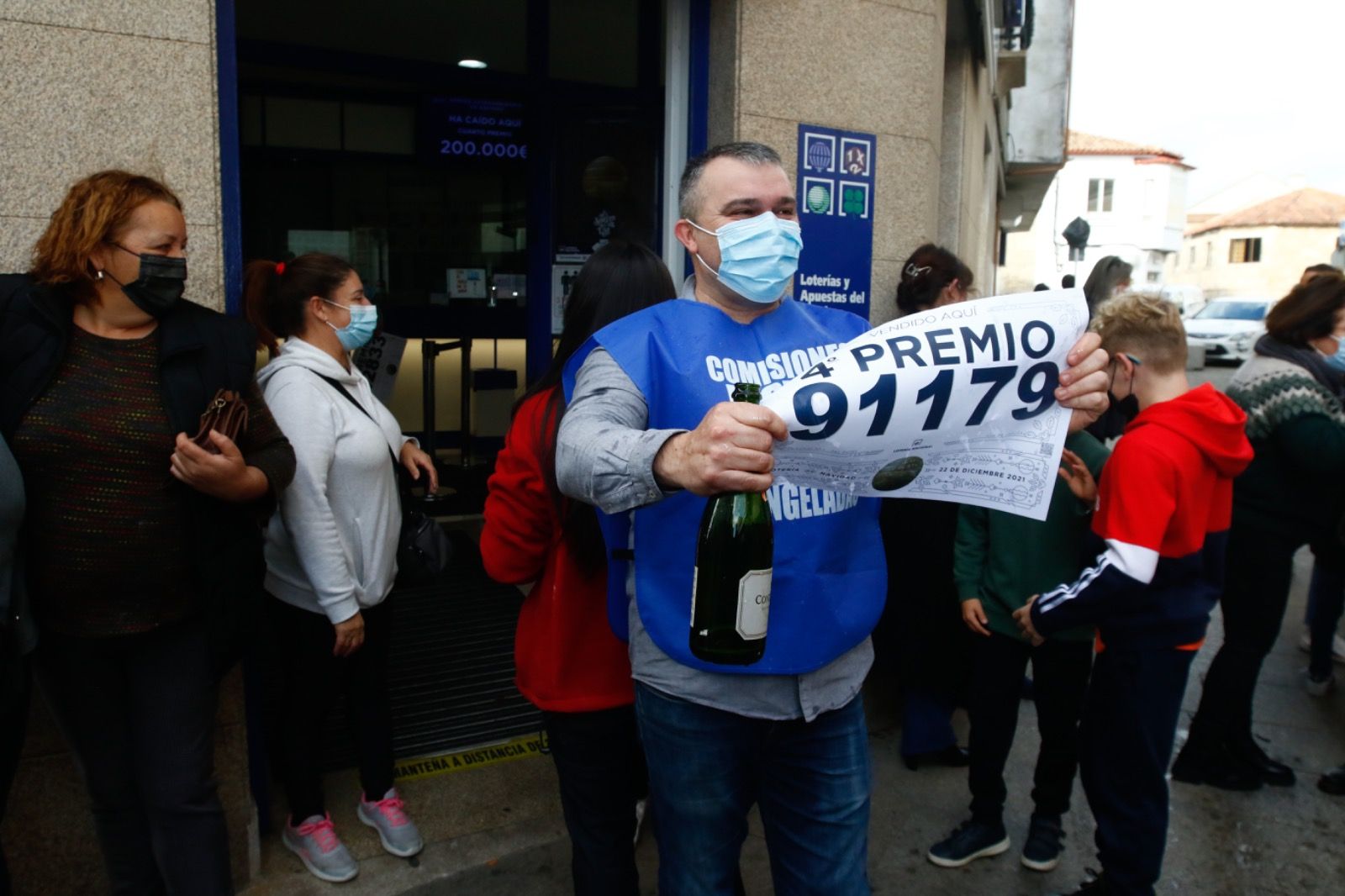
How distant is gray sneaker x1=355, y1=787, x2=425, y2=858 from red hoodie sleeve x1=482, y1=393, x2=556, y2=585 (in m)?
1.39

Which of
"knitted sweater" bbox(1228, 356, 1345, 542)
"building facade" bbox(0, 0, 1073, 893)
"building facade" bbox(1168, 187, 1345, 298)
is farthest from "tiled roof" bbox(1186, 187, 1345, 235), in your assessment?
"knitted sweater" bbox(1228, 356, 1345, 542)

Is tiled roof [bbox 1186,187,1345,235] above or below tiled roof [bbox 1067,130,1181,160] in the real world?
below

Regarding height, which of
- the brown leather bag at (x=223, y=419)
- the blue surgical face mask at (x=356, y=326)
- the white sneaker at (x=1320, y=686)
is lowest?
the white sneaker at (x=1320, y=686)

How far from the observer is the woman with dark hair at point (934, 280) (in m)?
4.56

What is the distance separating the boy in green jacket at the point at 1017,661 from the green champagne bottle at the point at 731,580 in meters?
1.83

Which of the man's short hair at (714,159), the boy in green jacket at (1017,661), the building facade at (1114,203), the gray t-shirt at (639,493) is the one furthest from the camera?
the building facade at (1114,203)

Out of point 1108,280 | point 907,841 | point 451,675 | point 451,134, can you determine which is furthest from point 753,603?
point 451,134

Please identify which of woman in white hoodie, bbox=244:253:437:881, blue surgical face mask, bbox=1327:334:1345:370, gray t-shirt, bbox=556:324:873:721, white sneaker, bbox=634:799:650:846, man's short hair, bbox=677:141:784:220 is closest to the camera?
gray t-shirt, bbox=556:324:873:721

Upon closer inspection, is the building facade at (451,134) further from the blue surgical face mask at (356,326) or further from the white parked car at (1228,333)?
the white parked car at (1228,333)

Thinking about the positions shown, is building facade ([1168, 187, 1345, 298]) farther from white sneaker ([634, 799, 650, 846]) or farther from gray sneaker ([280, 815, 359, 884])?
gray sneaker ([280, 815, 359, 884])

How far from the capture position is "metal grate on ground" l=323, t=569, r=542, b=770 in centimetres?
441

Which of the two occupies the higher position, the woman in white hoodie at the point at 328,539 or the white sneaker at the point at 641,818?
the woman in white hoodie at the point at 328,539

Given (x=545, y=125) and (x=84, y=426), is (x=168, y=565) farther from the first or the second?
(x=545, y=125)

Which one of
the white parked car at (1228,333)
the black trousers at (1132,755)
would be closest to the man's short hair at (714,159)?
the black trousers at (1132,755)
